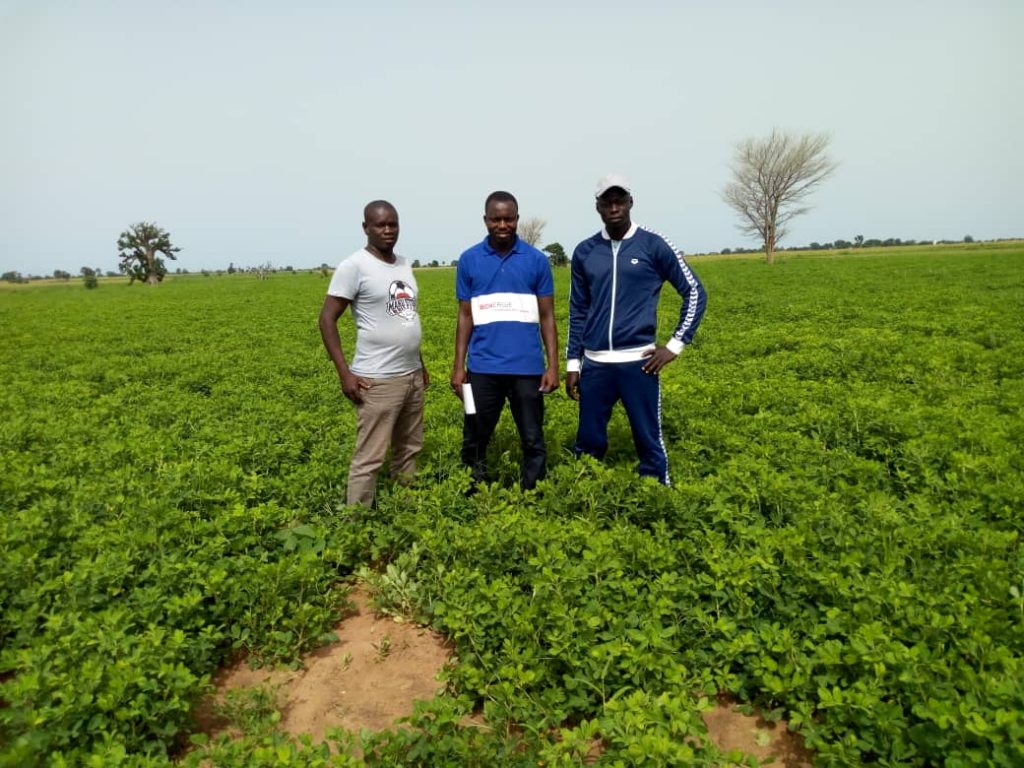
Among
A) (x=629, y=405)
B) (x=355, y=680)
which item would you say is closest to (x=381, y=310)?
(x=629, y=405)

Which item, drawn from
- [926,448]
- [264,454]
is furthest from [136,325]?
[926,448]

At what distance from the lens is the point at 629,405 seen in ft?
15.6

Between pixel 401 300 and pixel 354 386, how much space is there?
0.73 m

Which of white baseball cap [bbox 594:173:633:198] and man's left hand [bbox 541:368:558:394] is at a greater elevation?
white baseball cap [bbox 594:173:633:198]

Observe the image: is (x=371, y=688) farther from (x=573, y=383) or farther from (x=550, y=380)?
(x=573, y=383)

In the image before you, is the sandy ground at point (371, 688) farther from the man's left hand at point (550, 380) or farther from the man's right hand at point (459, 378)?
the man's left hand at point (550, 380)

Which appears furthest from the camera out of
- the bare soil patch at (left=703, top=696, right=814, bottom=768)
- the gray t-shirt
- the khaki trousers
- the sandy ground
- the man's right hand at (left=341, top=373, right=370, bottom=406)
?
the khaki trousers

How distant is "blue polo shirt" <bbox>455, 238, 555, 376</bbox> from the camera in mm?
4578

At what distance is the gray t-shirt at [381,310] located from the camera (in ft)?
14.5

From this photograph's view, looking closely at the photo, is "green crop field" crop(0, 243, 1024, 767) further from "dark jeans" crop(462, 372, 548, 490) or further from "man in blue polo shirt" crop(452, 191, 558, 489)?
"man in blue polo shirt" crop(452, 191, 558, 489)

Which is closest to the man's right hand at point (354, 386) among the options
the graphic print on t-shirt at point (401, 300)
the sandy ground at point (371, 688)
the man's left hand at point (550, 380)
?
the graphic print on t-shirt at point (401, 300)

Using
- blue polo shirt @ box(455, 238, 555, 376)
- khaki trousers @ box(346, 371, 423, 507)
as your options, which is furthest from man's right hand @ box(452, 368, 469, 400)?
khaki trousers @ box(346, 371, 423, 507)

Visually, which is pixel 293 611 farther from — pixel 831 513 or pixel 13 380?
pixel 13 380

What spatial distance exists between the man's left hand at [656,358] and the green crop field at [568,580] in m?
0.89
